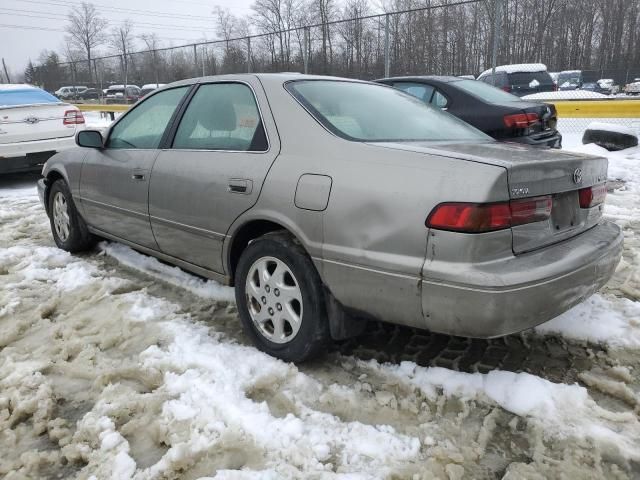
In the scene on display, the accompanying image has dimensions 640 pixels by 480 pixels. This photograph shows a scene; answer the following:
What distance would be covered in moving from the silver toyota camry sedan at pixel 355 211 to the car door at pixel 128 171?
0.09ft

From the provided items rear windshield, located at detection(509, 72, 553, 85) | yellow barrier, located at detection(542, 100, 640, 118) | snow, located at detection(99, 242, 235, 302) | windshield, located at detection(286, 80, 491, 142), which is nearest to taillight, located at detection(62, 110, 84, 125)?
snow, located at detection(99, 242, 235, 302)

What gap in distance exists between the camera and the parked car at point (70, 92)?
25884 mm

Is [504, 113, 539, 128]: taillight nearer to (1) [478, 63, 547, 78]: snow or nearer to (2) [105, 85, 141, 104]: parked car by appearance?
(1) [478, 63, 547, 78]: snow

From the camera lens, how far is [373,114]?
9.58 feet

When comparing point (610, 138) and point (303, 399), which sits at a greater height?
point (610, 138)

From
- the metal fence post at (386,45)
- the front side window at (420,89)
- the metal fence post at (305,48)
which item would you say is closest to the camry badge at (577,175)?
the front side window at (420,89)

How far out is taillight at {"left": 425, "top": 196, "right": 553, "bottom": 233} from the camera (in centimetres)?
202

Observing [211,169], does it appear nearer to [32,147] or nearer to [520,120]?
[520,120]

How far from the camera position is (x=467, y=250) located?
6.67 ft

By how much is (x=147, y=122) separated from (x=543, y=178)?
2.78m

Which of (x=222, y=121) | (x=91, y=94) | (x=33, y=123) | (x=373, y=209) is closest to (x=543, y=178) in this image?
(x=373, y=209)

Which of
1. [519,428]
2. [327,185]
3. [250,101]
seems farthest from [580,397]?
[250,101]

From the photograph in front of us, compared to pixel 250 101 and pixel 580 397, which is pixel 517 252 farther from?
pixel 250 101

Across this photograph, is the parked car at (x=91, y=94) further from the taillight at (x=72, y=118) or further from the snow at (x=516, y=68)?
the snow at (x=516, y=68)
